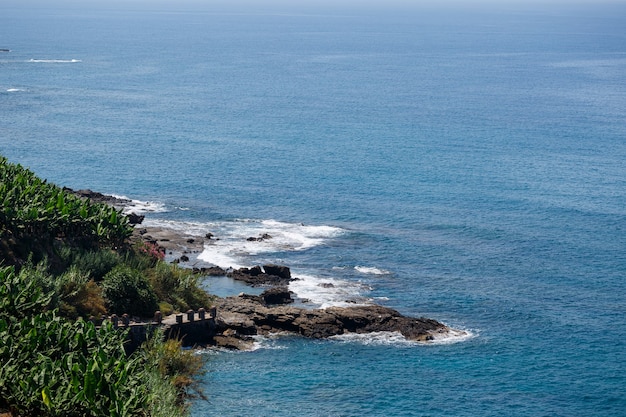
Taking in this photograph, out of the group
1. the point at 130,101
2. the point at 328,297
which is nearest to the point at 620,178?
the point at 328,297

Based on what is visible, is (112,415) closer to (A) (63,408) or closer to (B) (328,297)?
(A) (63,408)

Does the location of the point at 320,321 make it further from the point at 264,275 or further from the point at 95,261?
the point at 95,261

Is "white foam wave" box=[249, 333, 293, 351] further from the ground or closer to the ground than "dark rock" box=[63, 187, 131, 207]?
closer to the ground

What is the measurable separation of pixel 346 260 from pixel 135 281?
30.4 metres

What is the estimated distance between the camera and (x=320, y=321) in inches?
2968

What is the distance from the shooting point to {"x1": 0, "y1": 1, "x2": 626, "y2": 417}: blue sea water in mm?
67062

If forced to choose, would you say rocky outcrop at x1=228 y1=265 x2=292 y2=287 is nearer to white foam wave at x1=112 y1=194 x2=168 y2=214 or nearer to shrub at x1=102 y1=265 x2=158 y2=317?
shrub at x1=102 y1=265 x2=158 y2=317

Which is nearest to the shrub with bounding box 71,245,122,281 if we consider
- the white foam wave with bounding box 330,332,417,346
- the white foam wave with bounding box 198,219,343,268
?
the white foam wave with bounding box 330,332,417,346

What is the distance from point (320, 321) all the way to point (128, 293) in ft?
52.2

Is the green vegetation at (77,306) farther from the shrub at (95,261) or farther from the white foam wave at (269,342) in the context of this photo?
the white foam wave at (269,342)

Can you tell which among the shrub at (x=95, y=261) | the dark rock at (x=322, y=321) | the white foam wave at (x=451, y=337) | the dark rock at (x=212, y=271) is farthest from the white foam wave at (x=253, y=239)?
the white foam wave at (x=451, y=337)

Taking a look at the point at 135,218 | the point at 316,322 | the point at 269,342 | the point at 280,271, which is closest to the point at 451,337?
the point at 316,322

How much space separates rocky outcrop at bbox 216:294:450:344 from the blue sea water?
Answer: 159cm

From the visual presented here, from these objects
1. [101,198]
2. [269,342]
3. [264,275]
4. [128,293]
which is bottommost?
[269,342]
